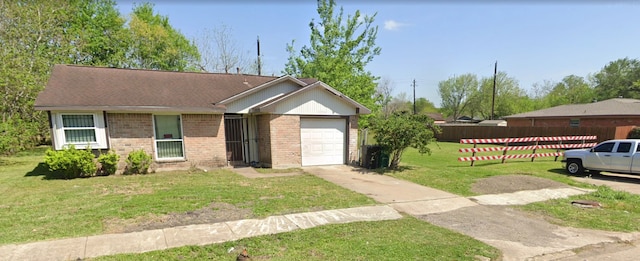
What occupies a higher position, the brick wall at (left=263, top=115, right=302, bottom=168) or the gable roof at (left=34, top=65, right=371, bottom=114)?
the gable roof at (left=34, top=65, right=371, bottom=114)

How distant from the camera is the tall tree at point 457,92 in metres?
63.6

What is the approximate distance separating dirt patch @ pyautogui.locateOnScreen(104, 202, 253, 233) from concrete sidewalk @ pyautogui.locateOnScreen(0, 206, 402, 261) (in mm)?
232

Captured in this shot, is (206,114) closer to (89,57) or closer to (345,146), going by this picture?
(345,146)

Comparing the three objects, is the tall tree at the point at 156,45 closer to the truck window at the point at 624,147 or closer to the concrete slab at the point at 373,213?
the concrete slab at the point at 373,213

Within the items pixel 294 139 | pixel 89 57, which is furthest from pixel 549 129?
pixel 89 57

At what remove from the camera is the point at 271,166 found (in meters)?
11.6

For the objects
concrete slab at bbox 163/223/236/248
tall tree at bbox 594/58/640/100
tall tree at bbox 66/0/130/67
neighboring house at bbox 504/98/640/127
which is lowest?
concrete slab at bbox 163/223/236/248

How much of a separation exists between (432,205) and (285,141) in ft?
21.4

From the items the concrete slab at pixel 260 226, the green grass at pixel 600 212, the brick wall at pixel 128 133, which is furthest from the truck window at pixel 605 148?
the brick wall at pixel 128 133

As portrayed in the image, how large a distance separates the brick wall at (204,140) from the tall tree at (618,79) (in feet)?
193

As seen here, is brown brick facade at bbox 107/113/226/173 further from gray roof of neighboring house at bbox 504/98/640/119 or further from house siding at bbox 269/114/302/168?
gray roof of neighboring house at bbox 504/98/640/119

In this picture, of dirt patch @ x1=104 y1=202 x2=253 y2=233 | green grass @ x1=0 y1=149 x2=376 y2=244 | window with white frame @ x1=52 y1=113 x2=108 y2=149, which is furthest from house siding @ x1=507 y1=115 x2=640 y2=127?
window with white frame @ x1=52 y1=113 x2=108 y2=149

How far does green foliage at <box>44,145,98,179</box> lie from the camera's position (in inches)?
350

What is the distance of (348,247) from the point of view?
4.36 meters
